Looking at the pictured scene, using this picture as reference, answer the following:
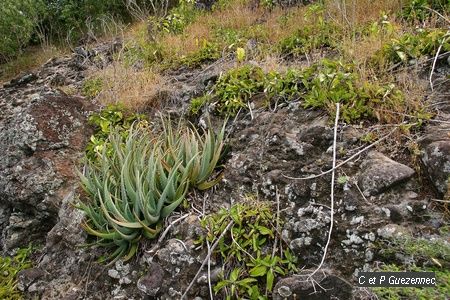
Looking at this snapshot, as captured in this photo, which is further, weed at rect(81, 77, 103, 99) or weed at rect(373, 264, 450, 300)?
weed at rect(81, 77, 103, 99)

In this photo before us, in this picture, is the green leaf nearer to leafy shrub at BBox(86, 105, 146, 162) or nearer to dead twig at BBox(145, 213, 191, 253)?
dead twig at BBox(145, 213, 191, 253)

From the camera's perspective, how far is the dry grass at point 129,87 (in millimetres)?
4465

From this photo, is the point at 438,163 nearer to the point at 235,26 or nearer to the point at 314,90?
the point at 314,90

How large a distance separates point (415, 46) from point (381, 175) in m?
1.53

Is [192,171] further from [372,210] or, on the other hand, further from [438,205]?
[438,205]

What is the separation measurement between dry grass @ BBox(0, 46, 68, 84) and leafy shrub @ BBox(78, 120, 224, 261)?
5.00m

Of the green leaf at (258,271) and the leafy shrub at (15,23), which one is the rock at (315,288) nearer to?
the green leaf at (258,271)

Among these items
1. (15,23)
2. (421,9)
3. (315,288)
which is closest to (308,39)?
(421,9)

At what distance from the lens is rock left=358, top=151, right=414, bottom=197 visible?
7.56 ft

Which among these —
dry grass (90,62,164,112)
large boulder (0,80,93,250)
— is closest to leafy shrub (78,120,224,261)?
large boulder (0,80,93,250)

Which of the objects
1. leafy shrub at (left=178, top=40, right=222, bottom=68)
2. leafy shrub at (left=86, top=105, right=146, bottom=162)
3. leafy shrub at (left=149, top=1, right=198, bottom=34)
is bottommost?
leafy shrub at (left=86, top=105, right=146, bottom=162)

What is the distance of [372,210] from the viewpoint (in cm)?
225

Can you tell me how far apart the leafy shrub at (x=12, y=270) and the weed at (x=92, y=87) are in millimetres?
2175

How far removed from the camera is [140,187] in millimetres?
2674
